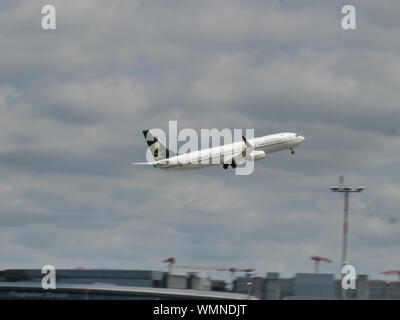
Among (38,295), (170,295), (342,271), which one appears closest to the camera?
(170,295)

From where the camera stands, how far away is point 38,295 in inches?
6964

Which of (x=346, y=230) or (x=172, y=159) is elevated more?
(x=172, y=159)

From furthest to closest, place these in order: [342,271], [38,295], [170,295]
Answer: [342,271] < [38,295] < [170,295]

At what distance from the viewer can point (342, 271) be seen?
189250 millimetres
